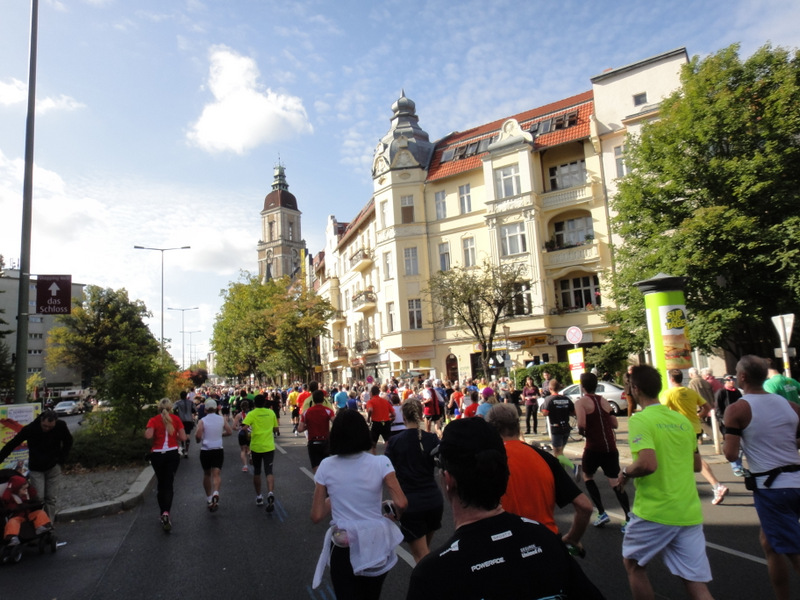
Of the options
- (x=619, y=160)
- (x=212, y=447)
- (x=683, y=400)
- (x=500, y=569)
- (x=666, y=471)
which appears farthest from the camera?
(x=619, y=160)

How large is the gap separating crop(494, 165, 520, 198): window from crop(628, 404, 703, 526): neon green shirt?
31.7 meters

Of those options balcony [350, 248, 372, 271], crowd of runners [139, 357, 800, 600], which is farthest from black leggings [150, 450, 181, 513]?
balcony [350, 248, 372, 271]

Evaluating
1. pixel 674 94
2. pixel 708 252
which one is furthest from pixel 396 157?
pixel 708 252

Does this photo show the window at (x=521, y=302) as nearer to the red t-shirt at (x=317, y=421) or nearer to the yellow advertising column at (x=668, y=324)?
the yellow advertising column at (x=668, y=324)

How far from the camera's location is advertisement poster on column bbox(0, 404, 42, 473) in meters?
9.79

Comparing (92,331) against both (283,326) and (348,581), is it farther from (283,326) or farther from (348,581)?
(348,581)

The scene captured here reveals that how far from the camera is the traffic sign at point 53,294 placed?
38.0ft

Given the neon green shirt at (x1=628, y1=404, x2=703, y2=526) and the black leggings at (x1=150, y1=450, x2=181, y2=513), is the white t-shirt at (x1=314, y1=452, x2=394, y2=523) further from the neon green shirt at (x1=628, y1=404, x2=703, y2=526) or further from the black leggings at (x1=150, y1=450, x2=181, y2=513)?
the black leggings at (x1=150, y1=450, x2=181, y2=513)

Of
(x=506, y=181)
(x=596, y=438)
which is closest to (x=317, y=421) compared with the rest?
(x=596, y=438)

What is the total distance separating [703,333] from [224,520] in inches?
812

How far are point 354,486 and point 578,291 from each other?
105 feet

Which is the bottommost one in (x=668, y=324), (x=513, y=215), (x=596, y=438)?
(x=596, y=438)

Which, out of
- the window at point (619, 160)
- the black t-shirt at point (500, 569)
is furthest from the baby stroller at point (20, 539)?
the window at point (619, 160)

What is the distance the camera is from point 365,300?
4391 cm
